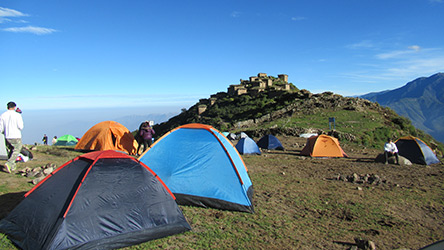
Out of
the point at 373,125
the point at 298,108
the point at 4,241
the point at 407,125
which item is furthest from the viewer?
the point at 298,108

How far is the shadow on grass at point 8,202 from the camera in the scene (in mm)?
6093

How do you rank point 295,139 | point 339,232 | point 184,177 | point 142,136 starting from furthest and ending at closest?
1. point 295,139
2. point 142,136
3. point 184,177
4. point 339,232

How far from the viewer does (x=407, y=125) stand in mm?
27828

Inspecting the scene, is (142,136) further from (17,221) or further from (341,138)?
(341,138)

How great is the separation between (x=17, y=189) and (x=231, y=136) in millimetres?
16173

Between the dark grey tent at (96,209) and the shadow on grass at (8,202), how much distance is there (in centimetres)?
103

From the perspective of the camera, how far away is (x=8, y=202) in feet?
21.8

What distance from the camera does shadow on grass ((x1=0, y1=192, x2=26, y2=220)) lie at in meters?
6.09

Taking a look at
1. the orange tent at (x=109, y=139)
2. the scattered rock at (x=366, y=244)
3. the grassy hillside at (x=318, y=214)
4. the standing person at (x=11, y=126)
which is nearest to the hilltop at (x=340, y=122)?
the grassy hillside at (x=318, y=214)

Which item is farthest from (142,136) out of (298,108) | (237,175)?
(298,108)

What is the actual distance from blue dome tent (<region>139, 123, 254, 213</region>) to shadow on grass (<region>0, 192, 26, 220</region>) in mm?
3251

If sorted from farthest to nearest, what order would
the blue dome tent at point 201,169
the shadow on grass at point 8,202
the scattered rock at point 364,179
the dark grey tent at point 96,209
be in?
the scattered rock at point 364,179 → the blue dome tent at point 201,169 → the shadow on grass at point 8,202 → the dark grey tent at point 96,209

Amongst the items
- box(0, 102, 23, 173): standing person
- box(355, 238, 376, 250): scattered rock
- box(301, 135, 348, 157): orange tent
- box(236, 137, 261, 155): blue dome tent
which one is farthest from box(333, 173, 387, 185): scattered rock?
box(0, 102, 23, 173): standing person

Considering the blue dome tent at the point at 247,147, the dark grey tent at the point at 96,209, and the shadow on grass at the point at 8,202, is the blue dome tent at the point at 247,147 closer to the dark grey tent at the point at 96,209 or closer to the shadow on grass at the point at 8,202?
the dark grey tent at the point at 96,209
